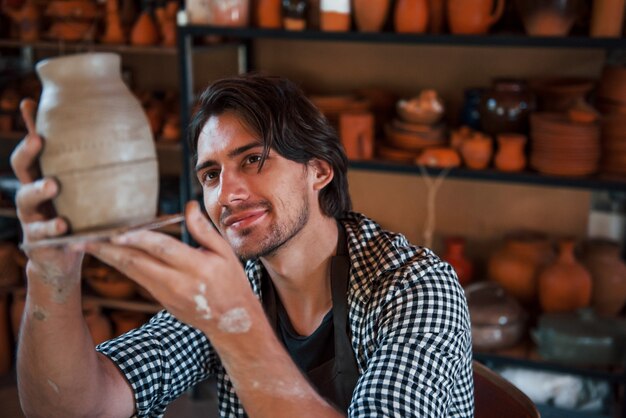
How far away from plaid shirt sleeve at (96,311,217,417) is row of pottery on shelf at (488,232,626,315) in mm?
1472

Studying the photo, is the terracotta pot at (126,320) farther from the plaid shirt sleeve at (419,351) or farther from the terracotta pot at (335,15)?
the plaid shirt sleeve at (419,351)

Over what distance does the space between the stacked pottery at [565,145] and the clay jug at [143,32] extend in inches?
61.1

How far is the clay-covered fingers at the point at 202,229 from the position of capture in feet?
3.01

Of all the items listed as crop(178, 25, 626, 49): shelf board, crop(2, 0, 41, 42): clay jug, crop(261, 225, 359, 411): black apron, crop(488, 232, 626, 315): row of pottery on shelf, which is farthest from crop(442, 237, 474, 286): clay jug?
crop(2, 0, 41, 42): clay jug

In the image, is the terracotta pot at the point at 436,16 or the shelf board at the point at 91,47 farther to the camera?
the shelf board at the point at 91,47

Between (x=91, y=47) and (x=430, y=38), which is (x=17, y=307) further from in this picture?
(x=430, y=38)

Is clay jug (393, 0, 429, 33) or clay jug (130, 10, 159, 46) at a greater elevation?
clay jug (393, 0, 429, 33)

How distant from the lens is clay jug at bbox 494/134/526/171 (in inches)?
97.9

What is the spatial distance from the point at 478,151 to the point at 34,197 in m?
1.85

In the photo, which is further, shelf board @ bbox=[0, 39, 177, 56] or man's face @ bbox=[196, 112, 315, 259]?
shelf board @ bbox=[0, 39, 177, 56]

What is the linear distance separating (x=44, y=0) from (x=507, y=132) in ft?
6.74

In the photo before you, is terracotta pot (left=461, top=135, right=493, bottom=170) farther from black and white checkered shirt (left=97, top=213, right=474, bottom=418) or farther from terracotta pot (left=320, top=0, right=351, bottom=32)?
black and white checkered shirt (left=97, top=213, right=474, bottom=418)

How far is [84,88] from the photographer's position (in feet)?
3.13

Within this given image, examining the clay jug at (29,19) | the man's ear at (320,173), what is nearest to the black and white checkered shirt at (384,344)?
the man's ear at (320,173)
